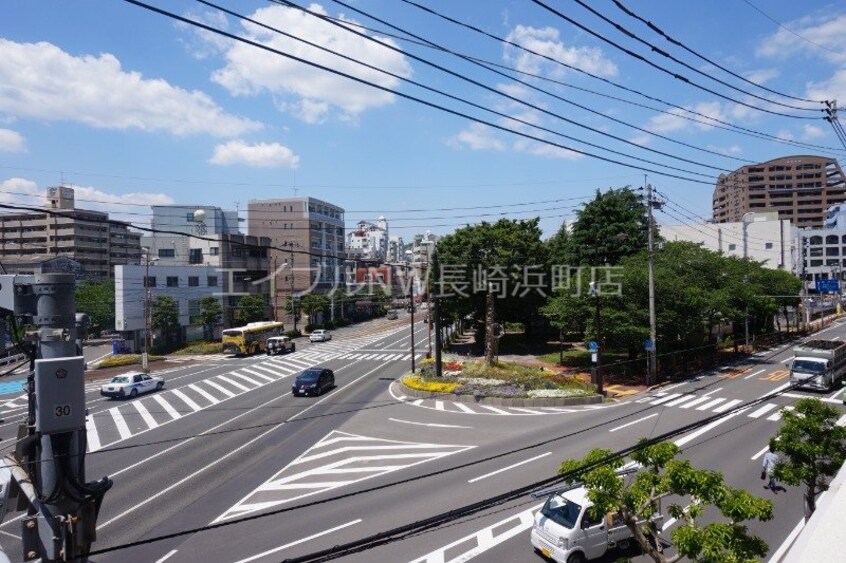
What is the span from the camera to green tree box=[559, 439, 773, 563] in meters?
7.78

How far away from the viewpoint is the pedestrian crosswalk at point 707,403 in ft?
81.9

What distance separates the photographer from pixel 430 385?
1236 inches

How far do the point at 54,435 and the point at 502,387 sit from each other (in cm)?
2561

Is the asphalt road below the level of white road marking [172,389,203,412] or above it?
above

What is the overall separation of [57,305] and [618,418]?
2260 centimetres

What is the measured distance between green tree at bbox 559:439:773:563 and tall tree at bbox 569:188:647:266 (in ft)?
125

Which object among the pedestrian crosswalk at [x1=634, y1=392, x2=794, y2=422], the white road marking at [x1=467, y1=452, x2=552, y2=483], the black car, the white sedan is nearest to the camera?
the white road marking at [x1=467, y1=452, x2=552, y2=483]

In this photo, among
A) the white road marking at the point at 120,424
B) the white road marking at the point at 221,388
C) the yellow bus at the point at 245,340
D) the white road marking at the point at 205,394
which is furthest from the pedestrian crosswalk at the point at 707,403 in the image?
the yellow bus at the point at 245,340

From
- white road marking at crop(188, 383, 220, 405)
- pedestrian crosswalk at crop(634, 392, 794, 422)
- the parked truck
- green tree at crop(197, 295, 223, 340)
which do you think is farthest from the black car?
green tree at crop(197, 295, 223, 340)

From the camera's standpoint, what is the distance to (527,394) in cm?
2878

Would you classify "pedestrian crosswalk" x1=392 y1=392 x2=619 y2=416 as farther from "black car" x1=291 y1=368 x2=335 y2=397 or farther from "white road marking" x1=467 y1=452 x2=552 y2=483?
"white road marking" x1=467 y1=452 x2=552 y2=483

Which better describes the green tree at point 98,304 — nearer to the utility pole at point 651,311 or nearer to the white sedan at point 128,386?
the white sedan at point 128,386

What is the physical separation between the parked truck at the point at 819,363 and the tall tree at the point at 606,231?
17.8 meters

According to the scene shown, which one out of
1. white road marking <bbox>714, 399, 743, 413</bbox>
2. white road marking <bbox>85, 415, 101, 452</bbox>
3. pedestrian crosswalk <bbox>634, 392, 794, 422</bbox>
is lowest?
white road marking <bbox>85, 415, 101, 452</bbox>
